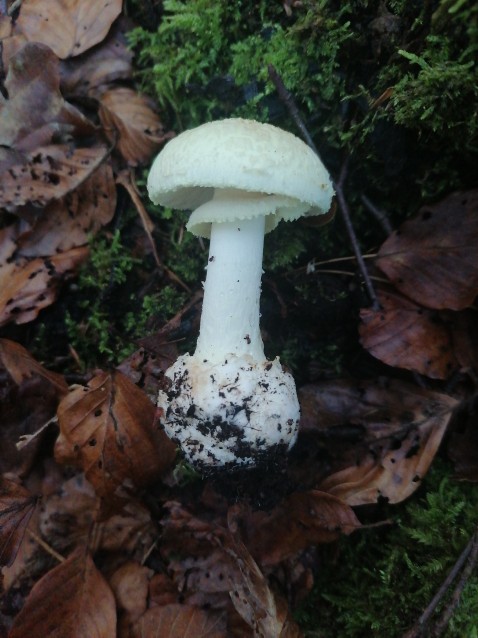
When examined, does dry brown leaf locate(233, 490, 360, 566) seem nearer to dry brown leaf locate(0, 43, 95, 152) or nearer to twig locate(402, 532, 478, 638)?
twig locate(402, 532, 478, 638)

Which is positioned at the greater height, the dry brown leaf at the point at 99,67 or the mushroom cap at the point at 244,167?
the dry brown leaf at the point at 99,67

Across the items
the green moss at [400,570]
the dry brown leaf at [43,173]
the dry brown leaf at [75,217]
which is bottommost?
the green moss at [400,570]

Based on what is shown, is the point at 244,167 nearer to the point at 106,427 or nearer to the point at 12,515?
the point at 106,427

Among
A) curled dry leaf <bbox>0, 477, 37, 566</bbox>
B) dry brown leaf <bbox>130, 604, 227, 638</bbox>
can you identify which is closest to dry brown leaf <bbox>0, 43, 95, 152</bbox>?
curled dry leaf <bbox>0, 477, 37, 566</bbox>

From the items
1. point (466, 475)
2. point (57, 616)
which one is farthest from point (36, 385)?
point (466, 475)

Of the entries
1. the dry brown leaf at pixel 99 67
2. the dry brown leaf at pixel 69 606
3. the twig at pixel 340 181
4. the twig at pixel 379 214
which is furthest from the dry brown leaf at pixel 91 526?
the dry brown leaf at pixel 99 67

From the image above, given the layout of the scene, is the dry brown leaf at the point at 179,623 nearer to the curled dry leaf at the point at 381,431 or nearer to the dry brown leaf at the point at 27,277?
the curled dry leaf at the point at 381,431

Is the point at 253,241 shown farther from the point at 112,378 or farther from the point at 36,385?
the point at 36,385
